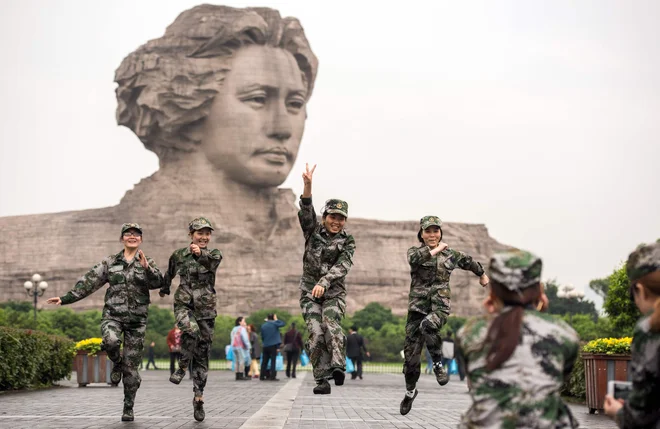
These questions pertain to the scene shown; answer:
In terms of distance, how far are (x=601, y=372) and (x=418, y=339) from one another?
5898 mm

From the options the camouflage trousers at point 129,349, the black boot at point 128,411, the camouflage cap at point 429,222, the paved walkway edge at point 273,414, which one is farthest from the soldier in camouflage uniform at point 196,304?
the camouflage cap at point 429,222

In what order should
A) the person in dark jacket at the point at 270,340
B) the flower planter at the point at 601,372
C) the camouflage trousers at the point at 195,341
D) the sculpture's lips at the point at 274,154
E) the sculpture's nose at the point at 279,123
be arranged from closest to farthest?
the camouflage trousers at the point at 195,341
the flower planter at the point at 601,372
the person in dark jacket at the point at 270,340
the sculpture's nose at the point at 279,123
the sculpture's lips at the point at 274,154

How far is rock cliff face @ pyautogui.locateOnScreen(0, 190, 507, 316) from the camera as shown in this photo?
6272 centimetres

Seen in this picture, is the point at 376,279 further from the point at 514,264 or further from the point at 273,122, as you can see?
the point at 514,264

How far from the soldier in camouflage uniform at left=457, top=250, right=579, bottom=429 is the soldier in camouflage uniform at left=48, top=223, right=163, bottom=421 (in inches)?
265

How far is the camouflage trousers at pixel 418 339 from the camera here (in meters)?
10.6

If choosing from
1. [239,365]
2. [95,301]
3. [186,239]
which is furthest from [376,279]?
[239,365]

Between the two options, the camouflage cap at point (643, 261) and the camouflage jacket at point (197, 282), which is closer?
the camouflage cap at point (643, 261)

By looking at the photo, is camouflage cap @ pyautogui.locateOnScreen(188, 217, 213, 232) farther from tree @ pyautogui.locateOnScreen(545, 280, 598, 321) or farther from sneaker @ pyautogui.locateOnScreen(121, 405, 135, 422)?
tree @ pyautogui.locateOnScreen(545, 280, 598, 321)

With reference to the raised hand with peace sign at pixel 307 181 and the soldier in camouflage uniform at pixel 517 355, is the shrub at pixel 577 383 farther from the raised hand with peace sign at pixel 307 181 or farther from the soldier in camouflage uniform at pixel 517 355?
the soldier in camouflage uniform at pixel 517 355

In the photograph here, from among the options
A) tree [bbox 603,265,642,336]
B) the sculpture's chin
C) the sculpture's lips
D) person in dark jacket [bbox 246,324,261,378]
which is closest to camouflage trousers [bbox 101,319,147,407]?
tree [bbox 603,265,642,336]

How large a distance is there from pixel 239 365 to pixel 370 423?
51.2 feet

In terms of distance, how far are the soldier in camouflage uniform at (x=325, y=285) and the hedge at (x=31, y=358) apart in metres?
9.49

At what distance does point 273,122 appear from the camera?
201ft
